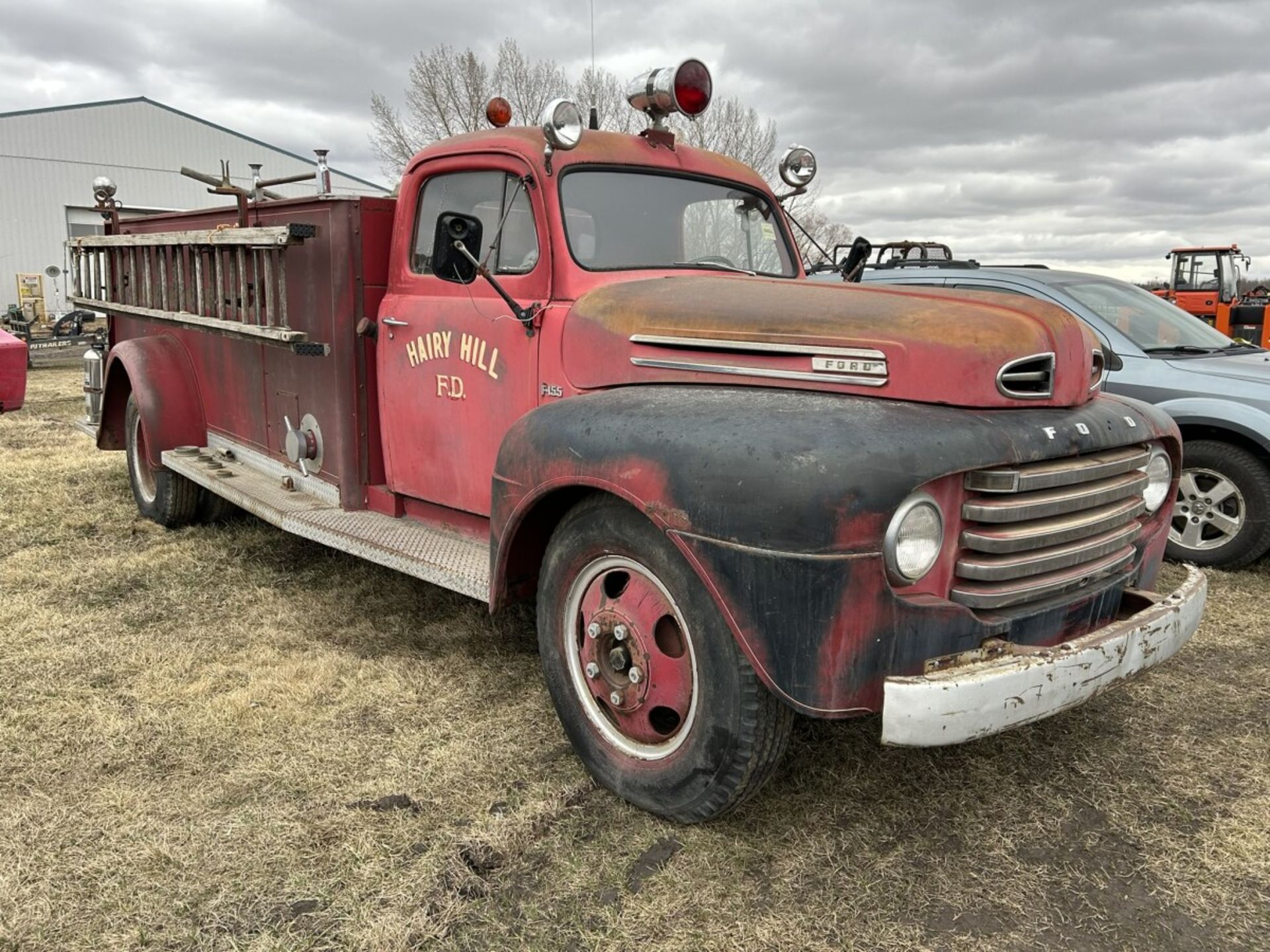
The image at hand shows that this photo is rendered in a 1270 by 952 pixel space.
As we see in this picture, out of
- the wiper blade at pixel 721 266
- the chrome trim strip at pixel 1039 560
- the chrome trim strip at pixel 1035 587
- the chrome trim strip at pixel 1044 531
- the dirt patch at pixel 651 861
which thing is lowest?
the dirt patch at pixel 651 861

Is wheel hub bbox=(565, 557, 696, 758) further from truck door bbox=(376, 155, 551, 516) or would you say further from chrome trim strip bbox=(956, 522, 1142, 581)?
truck door bbox=(376, 155, 551, 516)

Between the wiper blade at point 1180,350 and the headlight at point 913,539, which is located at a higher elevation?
the wiper blade at point 1180,350

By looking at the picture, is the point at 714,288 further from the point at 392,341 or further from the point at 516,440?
the point at 392,341

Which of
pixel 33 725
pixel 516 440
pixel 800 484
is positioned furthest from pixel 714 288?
pixel 33 725

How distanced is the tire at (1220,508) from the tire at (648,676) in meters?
3.64

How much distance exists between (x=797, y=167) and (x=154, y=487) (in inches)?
173

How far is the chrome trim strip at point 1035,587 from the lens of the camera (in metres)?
2.34

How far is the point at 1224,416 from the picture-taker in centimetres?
501

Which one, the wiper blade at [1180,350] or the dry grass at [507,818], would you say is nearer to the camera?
the dry grass at [507,818]

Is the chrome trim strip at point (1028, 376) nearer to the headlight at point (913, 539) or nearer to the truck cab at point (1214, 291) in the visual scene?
the headlight at point (913, 539)

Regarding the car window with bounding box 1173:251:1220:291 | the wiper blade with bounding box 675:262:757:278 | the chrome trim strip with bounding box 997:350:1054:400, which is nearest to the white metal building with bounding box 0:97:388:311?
the car window with bounding box 1173:251:1220:291

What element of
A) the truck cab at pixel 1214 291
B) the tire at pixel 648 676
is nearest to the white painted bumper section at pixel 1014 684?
the tire at pixel 648 676

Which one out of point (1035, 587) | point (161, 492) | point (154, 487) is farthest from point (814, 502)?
point (154, 487)

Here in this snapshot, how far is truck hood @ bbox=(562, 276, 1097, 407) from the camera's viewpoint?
8.09 ft
